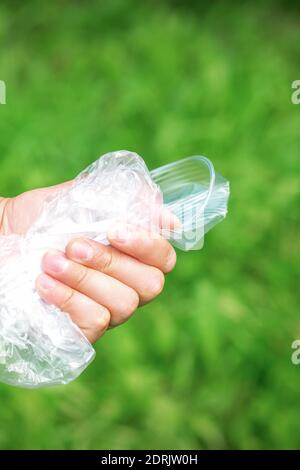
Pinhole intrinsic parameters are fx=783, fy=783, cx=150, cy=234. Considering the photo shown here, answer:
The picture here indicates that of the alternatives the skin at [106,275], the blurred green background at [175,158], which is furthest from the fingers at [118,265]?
the blurred green background at [175,158]

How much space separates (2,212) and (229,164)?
1.35m

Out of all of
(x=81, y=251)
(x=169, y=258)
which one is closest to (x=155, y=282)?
(x=169, y=258)

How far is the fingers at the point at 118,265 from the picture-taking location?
1.05 m

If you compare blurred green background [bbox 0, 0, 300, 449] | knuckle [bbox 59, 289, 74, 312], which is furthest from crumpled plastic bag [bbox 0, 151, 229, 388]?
blurred green background [bbox 0, 0, 300, 449]

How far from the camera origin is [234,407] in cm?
209

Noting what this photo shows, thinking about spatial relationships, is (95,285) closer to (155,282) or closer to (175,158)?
(155,282)

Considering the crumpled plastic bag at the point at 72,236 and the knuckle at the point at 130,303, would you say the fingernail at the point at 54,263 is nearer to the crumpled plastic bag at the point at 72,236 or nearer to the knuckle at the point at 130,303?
the crumpled plastic bag at the point at 72,236

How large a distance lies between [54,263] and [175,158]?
4.79 ft

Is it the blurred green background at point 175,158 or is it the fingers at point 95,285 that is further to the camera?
the blurred green background at point 175,158

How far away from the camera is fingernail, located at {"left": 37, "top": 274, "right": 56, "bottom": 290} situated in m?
1.05

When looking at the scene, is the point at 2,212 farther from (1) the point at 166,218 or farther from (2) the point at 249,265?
→ (2) the point at 249,265

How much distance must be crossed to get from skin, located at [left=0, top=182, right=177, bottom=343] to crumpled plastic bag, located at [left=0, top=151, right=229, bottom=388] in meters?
0.01

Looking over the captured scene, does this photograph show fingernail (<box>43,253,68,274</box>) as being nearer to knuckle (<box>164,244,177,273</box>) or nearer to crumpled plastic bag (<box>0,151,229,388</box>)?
crumpled plastic bag (<box>0,151,229,388</box>)

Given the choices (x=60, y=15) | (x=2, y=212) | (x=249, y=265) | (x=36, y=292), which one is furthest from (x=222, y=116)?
(x=36, y=292)
